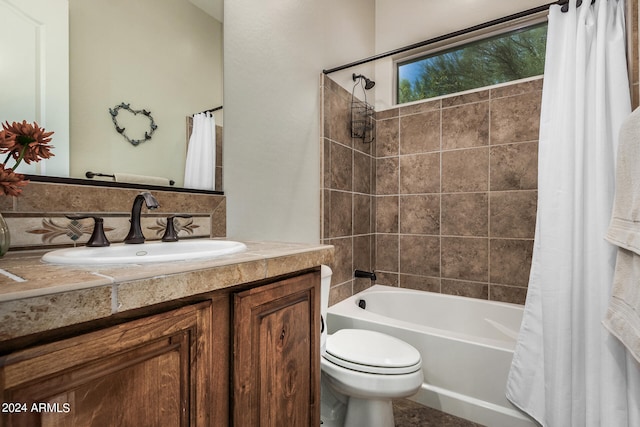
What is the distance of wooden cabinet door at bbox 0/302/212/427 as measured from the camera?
1.40 ft

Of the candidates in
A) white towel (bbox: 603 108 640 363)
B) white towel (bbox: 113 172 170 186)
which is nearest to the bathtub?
white towel (bbox: 603 108 640 363)

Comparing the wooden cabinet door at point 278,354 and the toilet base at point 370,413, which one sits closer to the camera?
the wooden cabinet door at point 278,354

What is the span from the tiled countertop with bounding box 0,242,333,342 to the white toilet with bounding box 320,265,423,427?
646 millimetres

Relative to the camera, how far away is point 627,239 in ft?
3.33

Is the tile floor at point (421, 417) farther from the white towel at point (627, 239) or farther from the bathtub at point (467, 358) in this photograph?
the white towel at point (627, 239)

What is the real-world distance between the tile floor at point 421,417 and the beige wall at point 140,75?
1646 millimetres

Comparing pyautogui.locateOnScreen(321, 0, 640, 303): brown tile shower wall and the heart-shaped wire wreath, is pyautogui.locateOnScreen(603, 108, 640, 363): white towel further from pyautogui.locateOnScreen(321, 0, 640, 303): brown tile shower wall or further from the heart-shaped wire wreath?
the heart-shaped wire wreath

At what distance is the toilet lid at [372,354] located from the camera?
4.29ft

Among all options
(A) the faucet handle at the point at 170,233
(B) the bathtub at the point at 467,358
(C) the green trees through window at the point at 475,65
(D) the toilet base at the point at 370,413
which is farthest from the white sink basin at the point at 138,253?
(C) the green trees through window at the point at 475,65

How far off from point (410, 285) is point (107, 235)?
2.17 m

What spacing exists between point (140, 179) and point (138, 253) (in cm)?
30

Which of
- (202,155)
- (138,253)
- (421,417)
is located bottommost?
(421,417)

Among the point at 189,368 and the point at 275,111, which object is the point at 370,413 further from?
the point at 275,111

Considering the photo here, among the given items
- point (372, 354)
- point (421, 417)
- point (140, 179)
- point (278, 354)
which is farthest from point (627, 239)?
point (140, 179)
